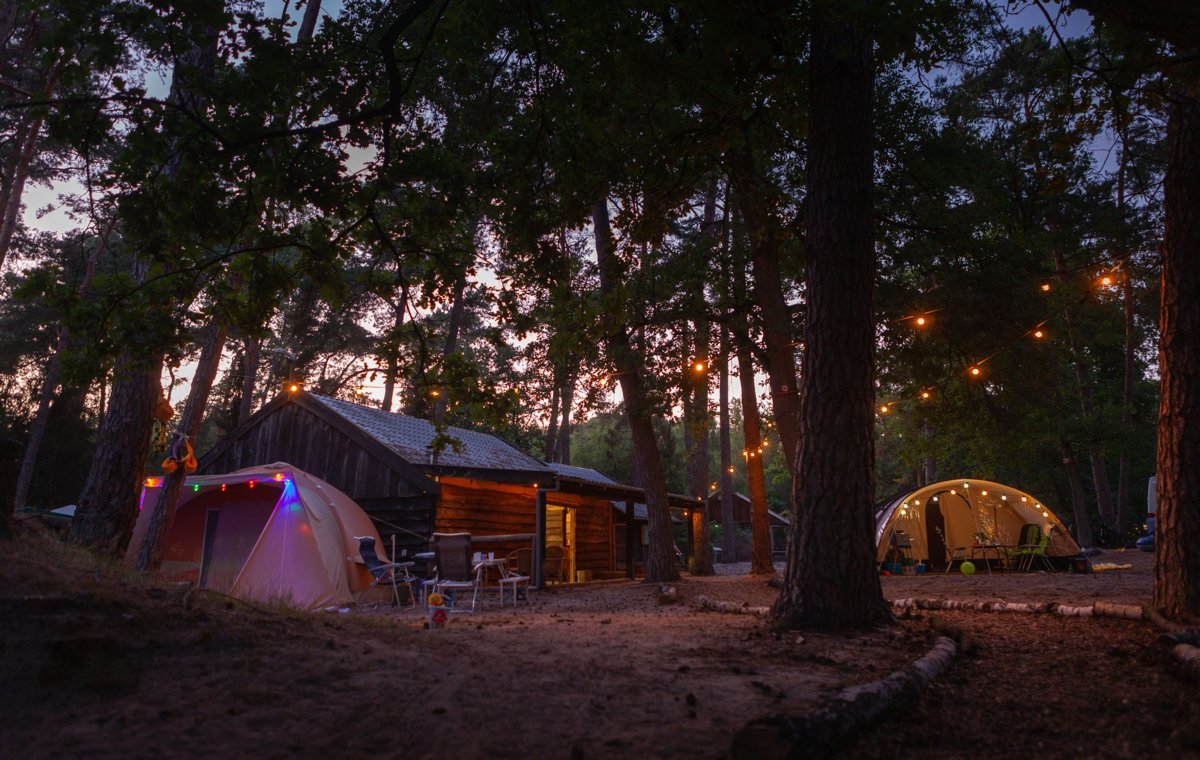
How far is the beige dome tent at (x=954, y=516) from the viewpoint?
55.3ft

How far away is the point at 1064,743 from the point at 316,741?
3.21 m

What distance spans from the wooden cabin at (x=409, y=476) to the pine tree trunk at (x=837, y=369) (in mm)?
8232

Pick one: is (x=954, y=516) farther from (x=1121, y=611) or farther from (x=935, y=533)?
(x=1121, y=611)

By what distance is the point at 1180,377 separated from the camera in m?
6.15

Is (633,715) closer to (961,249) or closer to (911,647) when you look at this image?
(911,647)

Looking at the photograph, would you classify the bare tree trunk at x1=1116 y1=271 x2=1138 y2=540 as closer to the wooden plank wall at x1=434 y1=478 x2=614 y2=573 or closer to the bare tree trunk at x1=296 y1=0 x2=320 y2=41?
the wooden plank wall at x1=434 y1=478 x2=614 y2=573

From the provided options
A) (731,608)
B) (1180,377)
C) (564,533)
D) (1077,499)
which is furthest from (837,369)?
(1077,499)

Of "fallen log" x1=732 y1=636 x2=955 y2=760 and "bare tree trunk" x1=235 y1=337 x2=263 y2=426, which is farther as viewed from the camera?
"bare tree trunk" x1=235 y1=337 x2=263 y2=426

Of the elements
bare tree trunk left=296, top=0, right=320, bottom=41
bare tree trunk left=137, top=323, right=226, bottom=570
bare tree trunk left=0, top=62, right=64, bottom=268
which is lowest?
bare tree trunk left=137, top=323, right=226, bottom=570

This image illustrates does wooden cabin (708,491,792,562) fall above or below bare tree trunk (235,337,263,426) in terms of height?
below

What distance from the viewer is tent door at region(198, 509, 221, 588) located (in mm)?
13945

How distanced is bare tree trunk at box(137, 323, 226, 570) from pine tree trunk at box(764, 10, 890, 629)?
810 centimetres

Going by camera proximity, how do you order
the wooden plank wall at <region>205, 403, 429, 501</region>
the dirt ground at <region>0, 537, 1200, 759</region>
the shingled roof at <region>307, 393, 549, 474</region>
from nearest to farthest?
1. the dirt ground at <region>0, 537, 1200, 759</region>
2. the wooden plank wall at <region>205, 403, 429, 501</region>
3. the shingled roof at <region>307, 393, 549, 474</region>

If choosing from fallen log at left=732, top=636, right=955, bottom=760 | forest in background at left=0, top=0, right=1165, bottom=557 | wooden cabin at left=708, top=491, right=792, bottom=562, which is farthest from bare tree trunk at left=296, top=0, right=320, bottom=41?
wooden cabin at left=708, top=491, right=792, bottom=562
